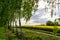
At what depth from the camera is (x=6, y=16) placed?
1039cm

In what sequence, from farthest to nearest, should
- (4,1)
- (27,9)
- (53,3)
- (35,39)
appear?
1. (35,39)
2. (27,9)
3. (53,3)
4. (4,1)

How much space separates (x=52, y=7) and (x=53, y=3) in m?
0.36

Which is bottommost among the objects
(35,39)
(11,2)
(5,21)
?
(35,39)

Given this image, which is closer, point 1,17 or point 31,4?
point 1,17

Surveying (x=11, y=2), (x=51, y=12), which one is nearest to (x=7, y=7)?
(x=11, y=2)

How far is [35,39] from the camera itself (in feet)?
70.7

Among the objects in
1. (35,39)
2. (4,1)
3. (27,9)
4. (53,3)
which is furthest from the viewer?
(35,39)

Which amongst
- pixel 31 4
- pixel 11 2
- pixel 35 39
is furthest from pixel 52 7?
pixel 35 39

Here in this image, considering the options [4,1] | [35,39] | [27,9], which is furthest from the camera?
[35,39]

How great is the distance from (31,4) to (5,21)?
534 centimetres

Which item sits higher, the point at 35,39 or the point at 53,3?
the point at 53,3

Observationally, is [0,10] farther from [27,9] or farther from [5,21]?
[27,9]

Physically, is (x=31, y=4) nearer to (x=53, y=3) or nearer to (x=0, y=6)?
(x=53, y=3)

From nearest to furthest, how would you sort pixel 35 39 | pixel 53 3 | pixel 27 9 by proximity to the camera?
pixel 53 3
pixel 27 9
pixel 35 39
